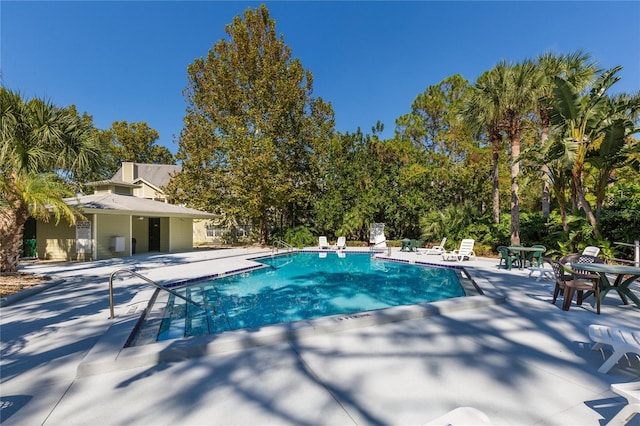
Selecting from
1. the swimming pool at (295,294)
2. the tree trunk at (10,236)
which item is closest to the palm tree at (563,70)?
the swimming pool at (295,294)

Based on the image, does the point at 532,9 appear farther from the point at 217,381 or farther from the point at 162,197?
the point at 162,197

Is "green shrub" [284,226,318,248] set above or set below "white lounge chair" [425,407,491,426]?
above

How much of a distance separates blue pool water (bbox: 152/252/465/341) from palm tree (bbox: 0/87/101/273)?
468cm

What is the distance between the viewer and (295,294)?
8.48 m

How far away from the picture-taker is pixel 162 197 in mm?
27922

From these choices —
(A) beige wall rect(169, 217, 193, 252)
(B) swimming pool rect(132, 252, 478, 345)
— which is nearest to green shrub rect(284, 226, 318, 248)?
(A) beige wall rect(169, 217, 193, 252)

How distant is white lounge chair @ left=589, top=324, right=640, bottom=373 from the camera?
2993 mm

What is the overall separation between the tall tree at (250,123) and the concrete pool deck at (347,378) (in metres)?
15.1

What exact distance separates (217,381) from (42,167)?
1012 cm

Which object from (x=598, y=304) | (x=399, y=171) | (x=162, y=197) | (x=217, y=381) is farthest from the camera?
(x=162, y=197)

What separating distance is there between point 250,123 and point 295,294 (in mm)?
15325

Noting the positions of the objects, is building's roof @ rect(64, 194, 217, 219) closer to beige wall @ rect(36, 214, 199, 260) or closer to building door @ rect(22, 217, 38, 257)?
beige wall @ rect(36, 214, 199, 260)

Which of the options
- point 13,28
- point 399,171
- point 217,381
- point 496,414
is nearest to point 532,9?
point 399,171

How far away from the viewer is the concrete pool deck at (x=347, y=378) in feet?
8.44
